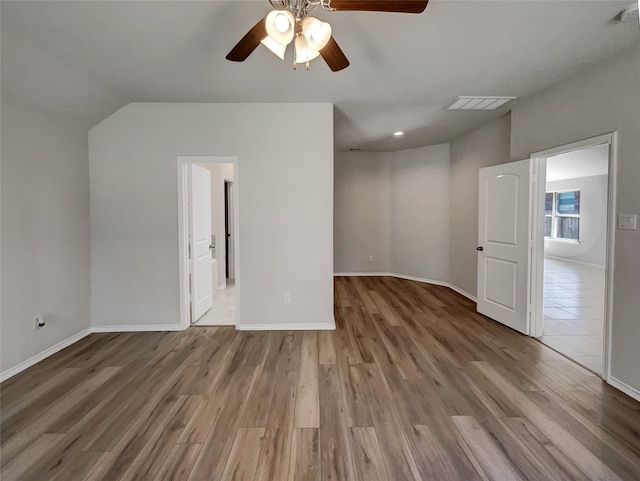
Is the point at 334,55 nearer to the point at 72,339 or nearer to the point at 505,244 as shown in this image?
the point at 505,244

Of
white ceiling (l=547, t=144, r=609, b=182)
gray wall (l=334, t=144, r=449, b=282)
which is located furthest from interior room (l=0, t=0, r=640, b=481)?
white ceiling (l=547, t=144, r=609, b=182)

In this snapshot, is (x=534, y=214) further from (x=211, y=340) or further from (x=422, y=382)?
(x=211, y=340)

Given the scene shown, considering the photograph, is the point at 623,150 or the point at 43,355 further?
the point at 43,355

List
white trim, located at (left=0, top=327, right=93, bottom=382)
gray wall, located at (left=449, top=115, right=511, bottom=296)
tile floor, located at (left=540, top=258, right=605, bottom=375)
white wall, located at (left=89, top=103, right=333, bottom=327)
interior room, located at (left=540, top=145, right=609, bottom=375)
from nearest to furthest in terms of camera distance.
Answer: white trim, located at (left=0, top=327, right=93, bottom=382) < tile floor, located at (left=540, top=258, right=605, bottom=375) < interior room, located at (left=540, top=145, right=609, bottom=375) < white wall, located at (left=89, top=103, right=333, bottom=327) < gray wall, located at (left=449, top=115, right=511, bottom=296)

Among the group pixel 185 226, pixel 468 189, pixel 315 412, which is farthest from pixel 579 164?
pixel 185 226

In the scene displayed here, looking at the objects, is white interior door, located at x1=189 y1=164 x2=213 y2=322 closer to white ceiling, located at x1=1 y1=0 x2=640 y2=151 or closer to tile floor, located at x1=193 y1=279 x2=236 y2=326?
tile floor, located at x1=193 y1=279 x2=236 y2=326

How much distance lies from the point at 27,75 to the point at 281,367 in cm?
323

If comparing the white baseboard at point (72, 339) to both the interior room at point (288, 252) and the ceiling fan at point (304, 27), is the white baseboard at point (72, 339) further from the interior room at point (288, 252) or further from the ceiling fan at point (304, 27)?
the ceiling fan at point (304, 27)

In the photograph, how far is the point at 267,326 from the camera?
3574 millimetres

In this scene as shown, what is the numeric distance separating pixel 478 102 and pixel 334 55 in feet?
7.75

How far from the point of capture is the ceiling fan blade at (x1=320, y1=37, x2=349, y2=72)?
6.04ft

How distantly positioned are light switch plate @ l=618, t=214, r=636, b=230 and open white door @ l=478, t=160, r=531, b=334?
976 mm

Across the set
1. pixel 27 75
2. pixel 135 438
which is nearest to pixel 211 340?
pixel 135 438

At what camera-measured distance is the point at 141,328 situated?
3.57 metres
